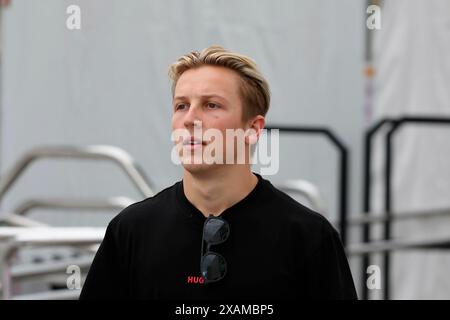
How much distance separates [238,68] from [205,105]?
11cm

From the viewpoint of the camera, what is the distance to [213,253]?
5.89 ft

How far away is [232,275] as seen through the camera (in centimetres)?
181

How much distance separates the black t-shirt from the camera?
1.81 meters

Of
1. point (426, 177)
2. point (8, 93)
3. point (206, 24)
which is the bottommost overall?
point (426, 177)

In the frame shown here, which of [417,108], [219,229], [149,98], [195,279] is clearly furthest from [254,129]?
[417,108]

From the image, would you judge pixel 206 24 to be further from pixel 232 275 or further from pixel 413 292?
pixel 232 275

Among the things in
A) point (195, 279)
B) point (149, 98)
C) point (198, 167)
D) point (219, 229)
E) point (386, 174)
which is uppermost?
point (149, 98)

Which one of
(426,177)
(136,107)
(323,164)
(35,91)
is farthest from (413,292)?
(35,91)

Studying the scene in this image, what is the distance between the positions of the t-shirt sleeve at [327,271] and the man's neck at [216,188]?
0.20 meters

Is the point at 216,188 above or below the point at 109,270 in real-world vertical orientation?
above

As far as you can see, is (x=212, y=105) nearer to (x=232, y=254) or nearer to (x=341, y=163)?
(x=232, y=254)

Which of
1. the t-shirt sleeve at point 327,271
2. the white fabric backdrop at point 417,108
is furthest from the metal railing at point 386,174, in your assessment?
the t-shirt sleeve at point 327,271

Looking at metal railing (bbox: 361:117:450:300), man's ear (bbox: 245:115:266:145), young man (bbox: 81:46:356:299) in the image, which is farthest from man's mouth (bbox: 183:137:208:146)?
metal railing (bbox: 361:117:450:300)

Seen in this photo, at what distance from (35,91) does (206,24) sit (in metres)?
1.13
